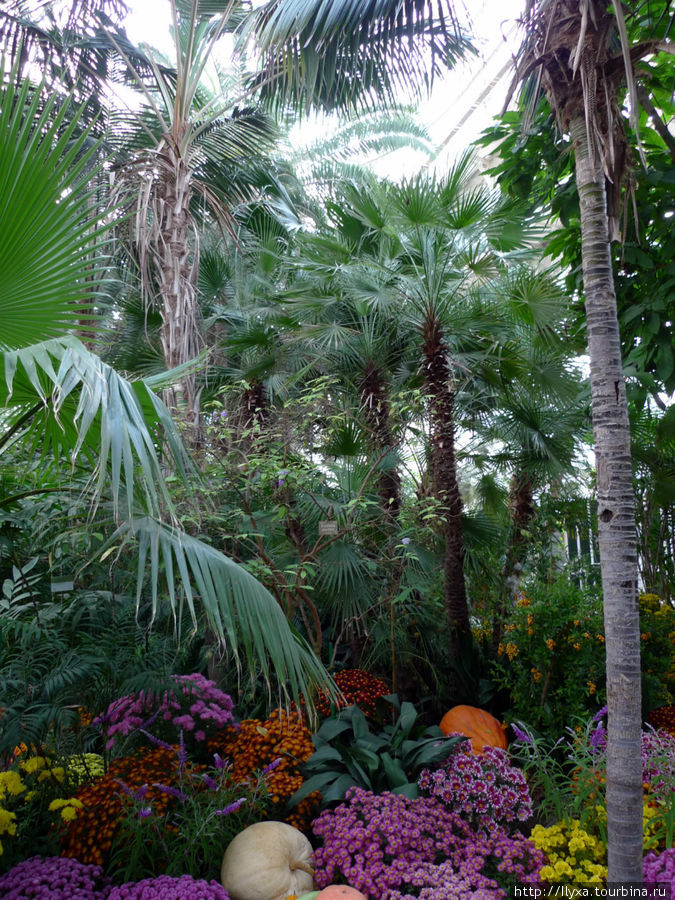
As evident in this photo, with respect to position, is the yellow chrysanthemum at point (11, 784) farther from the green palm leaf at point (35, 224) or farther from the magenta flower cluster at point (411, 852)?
the green palm leaf at point (35, 224)

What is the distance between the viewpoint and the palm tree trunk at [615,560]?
7.12ft

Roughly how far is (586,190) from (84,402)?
2.09 meters

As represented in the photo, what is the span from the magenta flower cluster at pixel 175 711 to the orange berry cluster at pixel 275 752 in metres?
0.11

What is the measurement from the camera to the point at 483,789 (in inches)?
116

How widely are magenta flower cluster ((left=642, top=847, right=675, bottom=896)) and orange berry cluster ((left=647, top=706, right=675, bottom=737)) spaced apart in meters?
1.64

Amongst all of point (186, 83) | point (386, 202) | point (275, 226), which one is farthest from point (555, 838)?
point (275, 226)

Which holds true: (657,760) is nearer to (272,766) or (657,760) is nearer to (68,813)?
(272,766)

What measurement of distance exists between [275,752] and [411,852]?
2.89ft

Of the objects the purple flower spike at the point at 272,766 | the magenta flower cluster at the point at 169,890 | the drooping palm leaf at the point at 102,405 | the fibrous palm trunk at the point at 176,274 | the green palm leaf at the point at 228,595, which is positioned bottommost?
the magenta flower cluster at the point at 169,890

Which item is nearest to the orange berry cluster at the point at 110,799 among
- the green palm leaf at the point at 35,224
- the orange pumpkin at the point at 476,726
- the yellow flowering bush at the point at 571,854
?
the yellow flowering bush at the point at 571,854

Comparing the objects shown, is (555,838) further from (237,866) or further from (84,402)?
(84,402)

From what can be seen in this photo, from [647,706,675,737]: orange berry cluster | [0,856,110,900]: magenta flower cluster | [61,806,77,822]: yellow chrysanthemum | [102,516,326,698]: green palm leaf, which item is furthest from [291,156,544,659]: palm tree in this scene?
[0,856,110,900]: magenta flower cluster

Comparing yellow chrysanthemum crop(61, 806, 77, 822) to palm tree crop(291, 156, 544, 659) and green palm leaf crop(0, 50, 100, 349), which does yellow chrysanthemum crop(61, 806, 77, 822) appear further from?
palm tree crop(291, 156, 544, 659)

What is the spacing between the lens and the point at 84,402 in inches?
65.2
